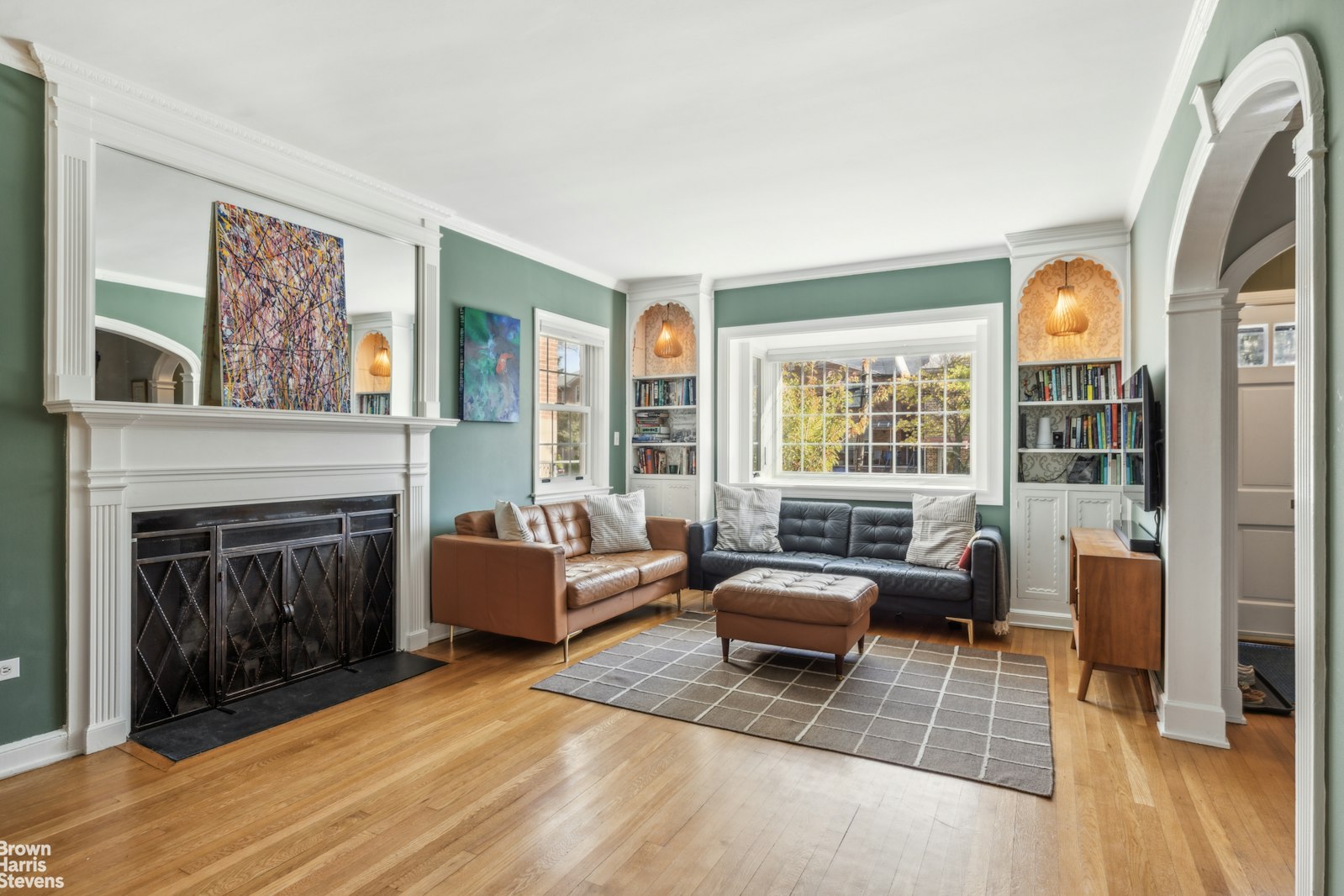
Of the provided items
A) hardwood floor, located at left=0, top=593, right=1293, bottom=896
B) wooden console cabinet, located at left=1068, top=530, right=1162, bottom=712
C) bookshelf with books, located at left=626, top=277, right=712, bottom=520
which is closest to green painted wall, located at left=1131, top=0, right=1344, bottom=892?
hardwood floor, located at left=0, top=593, right=1293, bottom=896

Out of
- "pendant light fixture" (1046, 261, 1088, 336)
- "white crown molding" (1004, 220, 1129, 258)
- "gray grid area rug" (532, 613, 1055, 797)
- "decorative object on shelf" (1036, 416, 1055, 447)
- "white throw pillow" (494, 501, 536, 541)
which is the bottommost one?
"gray grid area rug" (532, 613, 1055, 797)

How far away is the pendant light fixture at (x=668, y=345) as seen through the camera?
6375mm

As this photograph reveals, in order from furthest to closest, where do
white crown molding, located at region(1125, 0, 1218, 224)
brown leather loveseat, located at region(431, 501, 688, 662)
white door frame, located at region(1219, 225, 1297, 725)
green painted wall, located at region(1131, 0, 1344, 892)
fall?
brown leather loveseat, located at region(431, 501, 688, 662), white door frame, located at region(1219, 225, 1297, 725), white crown molding, located at region(1125, 0, 1218, 224), green painted wall, located at region(1131, 0, 1344, 892)

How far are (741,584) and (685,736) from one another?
107 cm

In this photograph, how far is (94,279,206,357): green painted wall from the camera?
9.84ft

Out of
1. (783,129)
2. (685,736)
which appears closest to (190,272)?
(783,129)

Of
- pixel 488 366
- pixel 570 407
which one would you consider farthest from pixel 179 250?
pixel 570 407

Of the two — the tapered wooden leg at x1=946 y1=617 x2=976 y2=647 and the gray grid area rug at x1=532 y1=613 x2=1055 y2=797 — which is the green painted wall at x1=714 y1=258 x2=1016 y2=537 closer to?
the tapered wooden leg at x1=946 y1=617 x2=976 y2=647

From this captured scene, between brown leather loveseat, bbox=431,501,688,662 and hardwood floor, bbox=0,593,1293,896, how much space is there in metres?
0.87

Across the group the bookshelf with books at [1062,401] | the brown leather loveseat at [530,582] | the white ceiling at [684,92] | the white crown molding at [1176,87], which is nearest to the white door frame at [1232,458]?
the white crown molding at [1176,87]

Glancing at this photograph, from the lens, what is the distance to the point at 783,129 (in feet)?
10.9

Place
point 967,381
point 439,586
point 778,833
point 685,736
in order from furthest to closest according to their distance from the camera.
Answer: point 967,381 < point 439,586 < point 685,736 < point 778,833

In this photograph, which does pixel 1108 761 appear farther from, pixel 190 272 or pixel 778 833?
pixel 190 272

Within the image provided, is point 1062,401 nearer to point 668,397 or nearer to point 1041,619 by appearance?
point 1041,619
